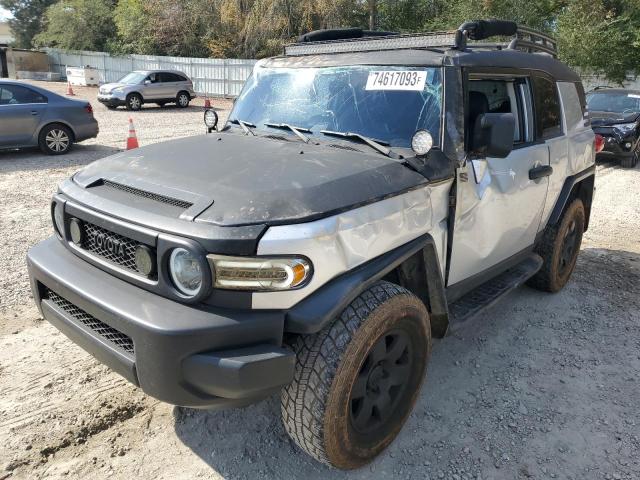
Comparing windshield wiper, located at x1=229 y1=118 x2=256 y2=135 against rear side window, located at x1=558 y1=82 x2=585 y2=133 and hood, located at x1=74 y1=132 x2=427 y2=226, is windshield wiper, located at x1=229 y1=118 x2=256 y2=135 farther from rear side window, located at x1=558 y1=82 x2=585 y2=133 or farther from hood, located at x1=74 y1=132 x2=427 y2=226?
rear side window, located at x1=558 y1=82 x2=585 y2=133

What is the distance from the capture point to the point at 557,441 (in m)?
2.92

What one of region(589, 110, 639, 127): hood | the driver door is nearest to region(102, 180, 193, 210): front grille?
the driver door

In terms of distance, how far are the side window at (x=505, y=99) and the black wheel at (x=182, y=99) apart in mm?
20148

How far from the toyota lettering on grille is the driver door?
1.86 meters

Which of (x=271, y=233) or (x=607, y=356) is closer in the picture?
(x=271, y=233)

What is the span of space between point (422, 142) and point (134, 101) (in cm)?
1977

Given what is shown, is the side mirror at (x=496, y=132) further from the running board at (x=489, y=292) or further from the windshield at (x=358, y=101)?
the running board at (x=489, y=292)

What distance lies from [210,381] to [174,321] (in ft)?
0.92

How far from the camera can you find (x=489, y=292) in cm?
368

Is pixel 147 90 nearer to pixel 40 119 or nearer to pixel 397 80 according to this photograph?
pixel 40 119

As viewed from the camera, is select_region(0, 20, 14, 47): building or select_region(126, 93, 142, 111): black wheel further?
select_region(0, 20, 14, 47): building

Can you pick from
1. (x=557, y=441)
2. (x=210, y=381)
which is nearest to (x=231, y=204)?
(x=210, y=381)

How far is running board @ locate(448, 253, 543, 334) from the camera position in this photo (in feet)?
10.6

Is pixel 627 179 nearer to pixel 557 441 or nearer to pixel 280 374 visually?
pixel 557 441
